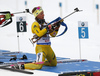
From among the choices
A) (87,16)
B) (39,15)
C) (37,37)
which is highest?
(87,16)

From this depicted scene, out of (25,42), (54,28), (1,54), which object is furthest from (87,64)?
(25,42)

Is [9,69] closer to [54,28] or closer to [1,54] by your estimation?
[54,28]

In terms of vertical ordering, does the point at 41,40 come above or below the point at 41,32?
below

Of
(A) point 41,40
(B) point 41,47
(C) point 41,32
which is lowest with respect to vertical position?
(B) point 41,47

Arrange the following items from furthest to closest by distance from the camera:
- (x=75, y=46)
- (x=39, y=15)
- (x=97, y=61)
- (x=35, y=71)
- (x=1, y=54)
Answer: (x=75, y=46) < (x=1, y=54) < (x=97, y=61) < (x=39, y=15) < (x=35, y=71)

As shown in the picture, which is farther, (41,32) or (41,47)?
(41,47)

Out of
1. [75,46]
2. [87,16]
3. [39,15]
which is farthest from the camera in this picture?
[87,16]

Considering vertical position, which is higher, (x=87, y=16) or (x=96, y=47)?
(x=87, y=16)

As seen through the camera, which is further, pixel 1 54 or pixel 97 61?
pixel 1 54

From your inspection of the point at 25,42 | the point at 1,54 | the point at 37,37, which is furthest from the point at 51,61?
the point at 25,42

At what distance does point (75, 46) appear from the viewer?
9539 mm

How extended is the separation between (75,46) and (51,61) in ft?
11.0

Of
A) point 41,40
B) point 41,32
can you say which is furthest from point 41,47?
point 41,32

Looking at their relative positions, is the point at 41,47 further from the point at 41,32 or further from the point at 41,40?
the point at 41,32
